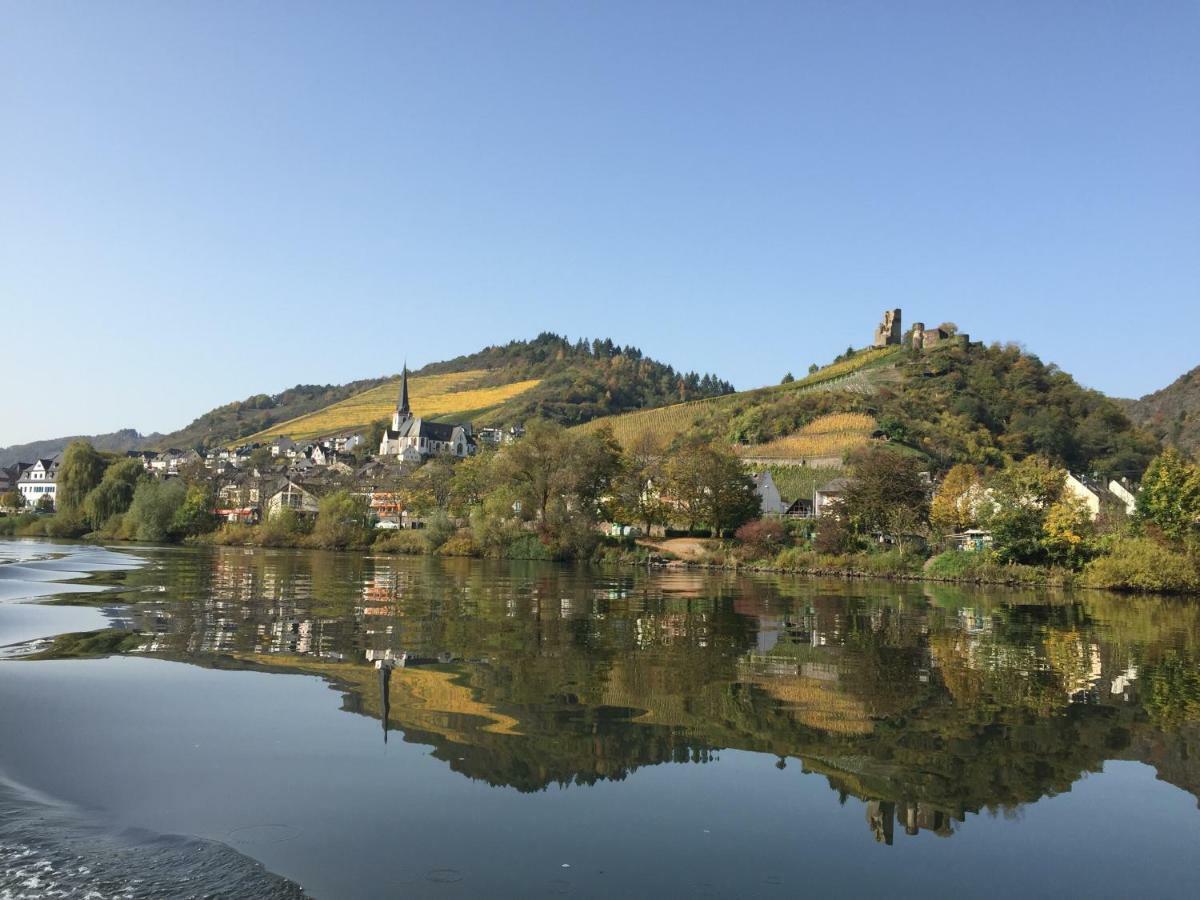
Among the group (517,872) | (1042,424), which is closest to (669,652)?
(517,872)

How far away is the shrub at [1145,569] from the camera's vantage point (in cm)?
4634

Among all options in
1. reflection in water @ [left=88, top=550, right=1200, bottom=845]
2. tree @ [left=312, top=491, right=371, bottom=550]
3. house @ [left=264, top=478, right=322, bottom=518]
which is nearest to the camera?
reflection in water @ [left=88, top=550, right=1200, bottom=845]

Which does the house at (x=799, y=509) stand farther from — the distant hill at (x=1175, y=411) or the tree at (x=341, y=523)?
the distant hill at (x=1175, y=411)

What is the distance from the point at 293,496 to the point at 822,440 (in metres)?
61.5

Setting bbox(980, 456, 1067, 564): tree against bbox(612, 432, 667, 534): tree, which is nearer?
bbox(980, 456, 1067, 564): tree

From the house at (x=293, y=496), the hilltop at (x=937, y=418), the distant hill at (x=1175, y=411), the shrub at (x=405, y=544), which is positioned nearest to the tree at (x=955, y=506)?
the hilltop at (x=937, y=418)

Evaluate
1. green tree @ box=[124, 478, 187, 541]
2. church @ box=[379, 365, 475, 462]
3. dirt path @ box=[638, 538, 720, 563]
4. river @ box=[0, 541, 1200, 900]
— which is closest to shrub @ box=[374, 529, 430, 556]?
dirt path @ box=[638, 538, 720, 563]

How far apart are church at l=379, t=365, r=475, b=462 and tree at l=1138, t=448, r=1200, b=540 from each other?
127946mm

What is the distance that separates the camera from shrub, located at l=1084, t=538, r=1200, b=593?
152 feet

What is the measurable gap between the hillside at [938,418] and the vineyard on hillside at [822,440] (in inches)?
5.8

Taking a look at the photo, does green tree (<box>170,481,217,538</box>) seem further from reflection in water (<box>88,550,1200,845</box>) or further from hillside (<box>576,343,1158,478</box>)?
reflection in water (<box>88,550,1200,845</box>)

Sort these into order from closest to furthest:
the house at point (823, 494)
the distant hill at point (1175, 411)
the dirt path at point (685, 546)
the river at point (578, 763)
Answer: the river at point (578, 763)
the dirt path at point (685, 546)
the house at point (823, 494)
the distant hill at point (1175, 411)

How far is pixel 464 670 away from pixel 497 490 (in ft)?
200

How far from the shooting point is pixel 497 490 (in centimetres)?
7719
